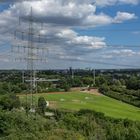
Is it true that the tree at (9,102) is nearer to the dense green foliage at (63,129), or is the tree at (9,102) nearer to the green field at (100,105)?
the green field at (100,105)

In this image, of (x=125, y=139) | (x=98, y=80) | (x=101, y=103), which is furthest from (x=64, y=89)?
(x=125, y=139)

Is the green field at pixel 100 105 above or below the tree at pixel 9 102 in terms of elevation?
below

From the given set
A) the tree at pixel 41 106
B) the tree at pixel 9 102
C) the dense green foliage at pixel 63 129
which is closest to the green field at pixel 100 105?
the tree at pixel 41 106

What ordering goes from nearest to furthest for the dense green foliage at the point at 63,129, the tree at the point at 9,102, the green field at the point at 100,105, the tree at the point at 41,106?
1. the dense green foliage at the point at 63,129
2. the tree at the point at 41,106
3. the tree at the point at 9,102
4. the green field at the point at 100,105

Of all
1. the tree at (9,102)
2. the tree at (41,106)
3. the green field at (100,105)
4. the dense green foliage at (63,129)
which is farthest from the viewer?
the green field at (100,105)

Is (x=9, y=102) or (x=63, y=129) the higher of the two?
(x=63, y=129)

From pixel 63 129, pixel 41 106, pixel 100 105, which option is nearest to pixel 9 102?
pixel 41 106

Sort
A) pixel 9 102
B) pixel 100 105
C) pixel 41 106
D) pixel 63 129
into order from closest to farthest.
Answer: pixel 63 129 → pixel 41 106 → pixel 9 102 → pixel 100 105

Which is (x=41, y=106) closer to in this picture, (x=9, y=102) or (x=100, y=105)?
(x=9, y=102)

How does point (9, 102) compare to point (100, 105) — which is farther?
point (100, 105)

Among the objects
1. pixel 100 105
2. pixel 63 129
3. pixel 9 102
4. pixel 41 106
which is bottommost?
pixel 100 105

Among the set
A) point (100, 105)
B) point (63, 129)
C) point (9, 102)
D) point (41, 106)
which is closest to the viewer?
point (63, 129)
